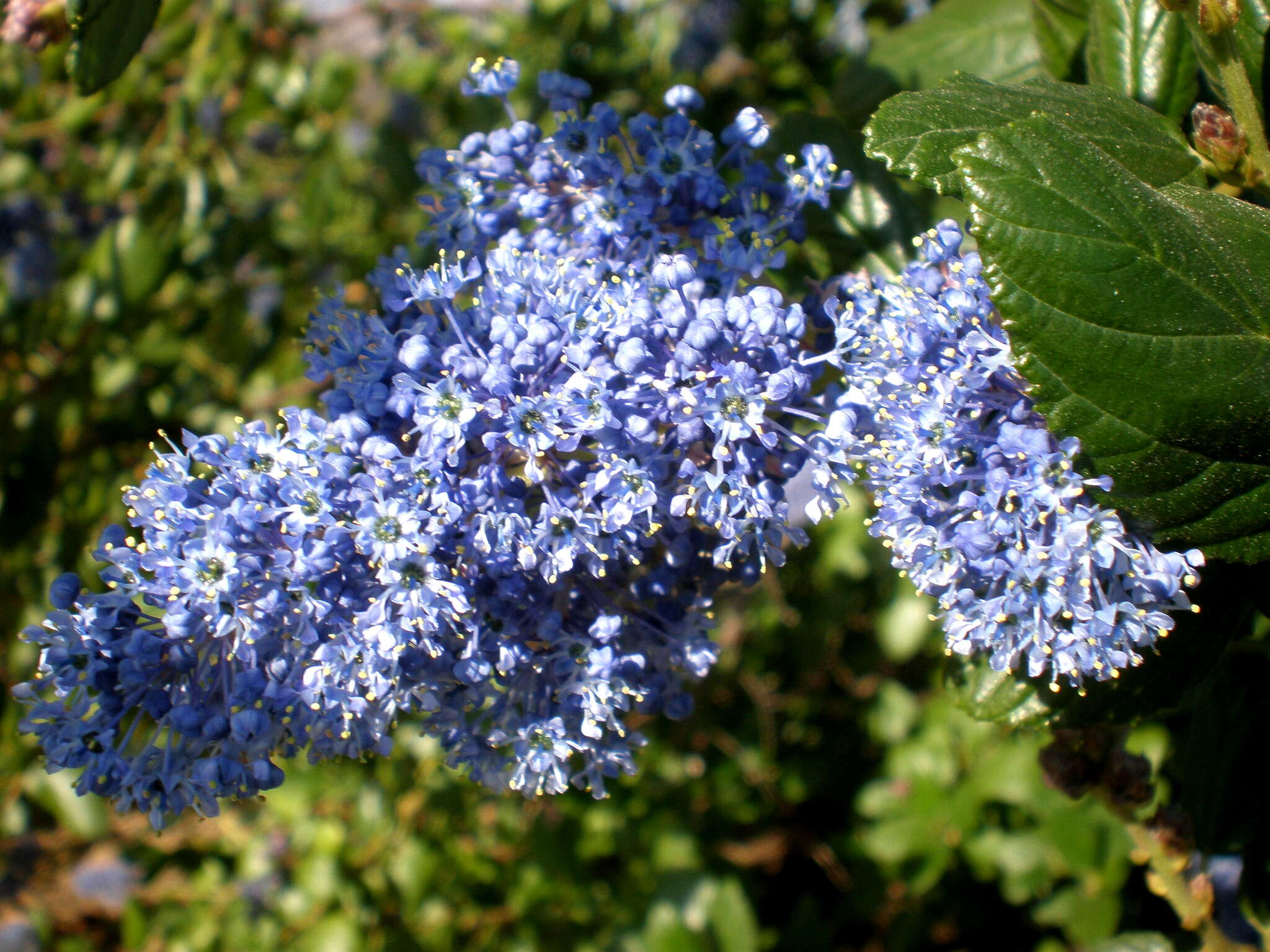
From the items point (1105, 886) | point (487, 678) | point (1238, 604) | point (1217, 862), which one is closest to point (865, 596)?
point (1105, 886)

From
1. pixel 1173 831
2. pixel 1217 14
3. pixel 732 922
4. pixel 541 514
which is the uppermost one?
pixel 1217 14

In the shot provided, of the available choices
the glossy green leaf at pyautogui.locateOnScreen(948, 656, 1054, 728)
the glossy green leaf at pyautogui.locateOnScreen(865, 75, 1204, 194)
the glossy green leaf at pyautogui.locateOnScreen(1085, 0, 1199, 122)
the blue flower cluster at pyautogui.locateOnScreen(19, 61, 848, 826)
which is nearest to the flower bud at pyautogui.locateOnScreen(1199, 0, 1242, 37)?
the glossy green leaf at pyautogui.locateOnScreen(865, 75, 1204, 194)

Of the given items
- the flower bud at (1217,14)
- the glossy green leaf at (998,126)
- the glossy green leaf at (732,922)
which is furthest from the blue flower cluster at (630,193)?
the glossy green leaf at (732,922)

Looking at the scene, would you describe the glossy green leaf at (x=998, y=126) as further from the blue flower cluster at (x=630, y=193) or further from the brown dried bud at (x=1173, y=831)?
the brown dried bud at (x=1173, y=831)

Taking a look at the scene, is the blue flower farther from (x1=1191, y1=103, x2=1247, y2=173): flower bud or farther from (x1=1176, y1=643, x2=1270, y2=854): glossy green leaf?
(x1=1176, y1=643, x2=1270, y2=854): glossy green leaf

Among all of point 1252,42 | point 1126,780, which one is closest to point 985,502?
point 1126,780

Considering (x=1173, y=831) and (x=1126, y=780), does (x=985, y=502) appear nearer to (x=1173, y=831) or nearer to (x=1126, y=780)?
(x=1126, y=780)

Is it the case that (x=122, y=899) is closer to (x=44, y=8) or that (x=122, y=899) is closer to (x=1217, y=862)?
(x=44, y=8)
